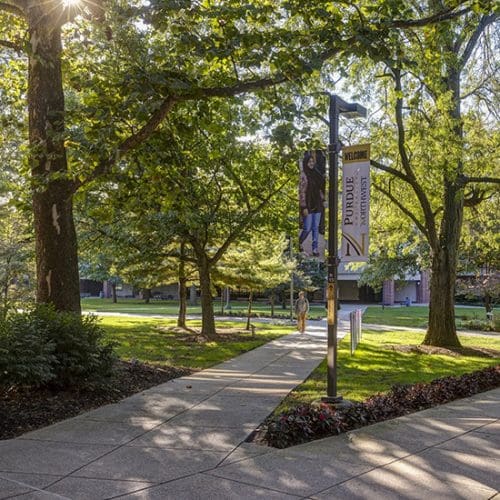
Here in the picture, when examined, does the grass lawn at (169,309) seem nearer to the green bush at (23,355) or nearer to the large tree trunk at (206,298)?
the large tree trunk at (206,298)

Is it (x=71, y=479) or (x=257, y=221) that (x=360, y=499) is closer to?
(x=71, y=479)

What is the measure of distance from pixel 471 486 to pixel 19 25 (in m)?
12.3

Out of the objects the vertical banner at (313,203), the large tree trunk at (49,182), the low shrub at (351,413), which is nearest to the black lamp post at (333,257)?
the vertical banner at (313,203)

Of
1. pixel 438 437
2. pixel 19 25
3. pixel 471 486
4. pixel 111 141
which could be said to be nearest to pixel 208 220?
pixel 19 25

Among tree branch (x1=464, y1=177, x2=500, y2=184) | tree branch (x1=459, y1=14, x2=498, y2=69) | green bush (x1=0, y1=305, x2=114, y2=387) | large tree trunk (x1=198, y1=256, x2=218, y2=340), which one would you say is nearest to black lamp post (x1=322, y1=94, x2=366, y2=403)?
green bush (x1=0, y1=305, x2=114, y2=387)

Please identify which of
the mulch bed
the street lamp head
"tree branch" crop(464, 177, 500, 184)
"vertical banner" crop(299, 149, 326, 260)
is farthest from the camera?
"tree branch" crop(464, 177, 500, 184)

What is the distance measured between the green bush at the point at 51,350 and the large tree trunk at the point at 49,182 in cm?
102

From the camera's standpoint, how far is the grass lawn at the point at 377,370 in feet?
29.6

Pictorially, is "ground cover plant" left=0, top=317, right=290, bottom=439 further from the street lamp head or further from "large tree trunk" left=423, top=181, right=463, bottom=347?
"large tree trunk" left=423, top=181, right=463, bottom=347

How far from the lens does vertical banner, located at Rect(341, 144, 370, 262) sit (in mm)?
6953

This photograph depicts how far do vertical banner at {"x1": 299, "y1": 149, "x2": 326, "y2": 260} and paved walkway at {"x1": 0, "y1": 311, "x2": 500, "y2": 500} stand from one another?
2202 mm

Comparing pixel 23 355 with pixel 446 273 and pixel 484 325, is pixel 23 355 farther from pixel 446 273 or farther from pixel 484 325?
pixel 484 325

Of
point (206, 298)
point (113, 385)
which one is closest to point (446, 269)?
point (206, 298)

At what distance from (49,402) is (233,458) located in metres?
3.06
